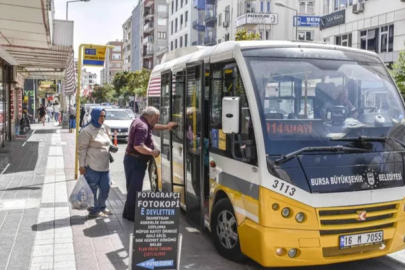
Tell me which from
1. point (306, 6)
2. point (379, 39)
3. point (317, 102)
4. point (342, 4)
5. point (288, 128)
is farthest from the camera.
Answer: point (306, 6)

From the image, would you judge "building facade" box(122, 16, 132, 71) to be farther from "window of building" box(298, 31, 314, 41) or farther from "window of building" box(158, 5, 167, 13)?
"window of building" box(298, 31, 314, 41)

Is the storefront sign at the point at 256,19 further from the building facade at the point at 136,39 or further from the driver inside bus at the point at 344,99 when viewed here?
the building facade at the point at 136,39

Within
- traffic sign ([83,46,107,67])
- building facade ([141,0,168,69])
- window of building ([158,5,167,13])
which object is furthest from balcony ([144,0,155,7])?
traffic sign ([83,46,107,67])

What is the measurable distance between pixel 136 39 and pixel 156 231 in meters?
103

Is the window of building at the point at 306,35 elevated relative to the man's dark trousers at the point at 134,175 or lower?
elevated

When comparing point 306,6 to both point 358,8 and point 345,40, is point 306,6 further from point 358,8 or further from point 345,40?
point 358,8

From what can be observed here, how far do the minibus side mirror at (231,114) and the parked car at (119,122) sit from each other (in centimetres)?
1840

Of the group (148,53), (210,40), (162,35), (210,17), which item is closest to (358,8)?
(210,17)

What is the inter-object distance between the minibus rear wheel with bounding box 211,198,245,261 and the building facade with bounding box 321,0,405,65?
77.0 ft

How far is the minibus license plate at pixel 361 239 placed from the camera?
519 centimetres

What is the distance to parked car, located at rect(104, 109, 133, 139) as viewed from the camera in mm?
23969

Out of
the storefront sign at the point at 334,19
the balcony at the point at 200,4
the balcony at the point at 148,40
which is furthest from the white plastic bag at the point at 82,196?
the balcony at the point at 148,40

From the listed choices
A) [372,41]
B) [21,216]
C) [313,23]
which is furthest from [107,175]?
[313,23]

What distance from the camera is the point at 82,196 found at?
302 inches
